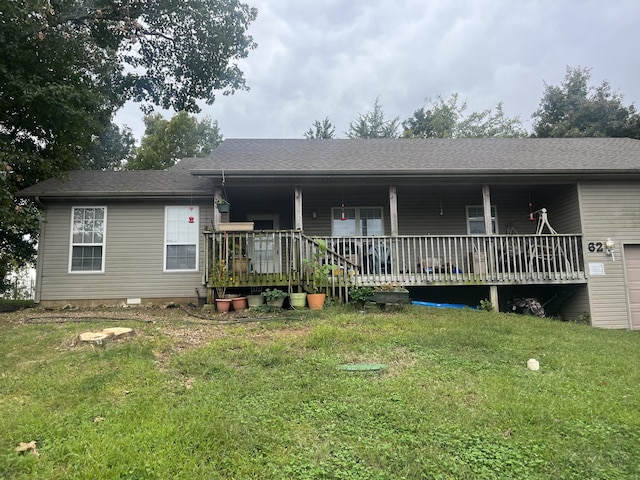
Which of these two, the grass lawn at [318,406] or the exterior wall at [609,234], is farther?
the exterior wall at [609,234]

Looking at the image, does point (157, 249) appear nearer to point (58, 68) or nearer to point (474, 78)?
point (58, 68)

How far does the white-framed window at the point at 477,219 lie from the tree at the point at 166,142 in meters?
19.1

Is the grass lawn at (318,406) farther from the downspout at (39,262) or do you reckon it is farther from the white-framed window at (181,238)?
the downspout at (39,262)

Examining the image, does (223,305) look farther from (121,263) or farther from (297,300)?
(121,263)

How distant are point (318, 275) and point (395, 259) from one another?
76.9 inches

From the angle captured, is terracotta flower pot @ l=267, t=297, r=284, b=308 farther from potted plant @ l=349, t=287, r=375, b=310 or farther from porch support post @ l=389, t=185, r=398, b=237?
porch support post @ l=389, t=185, r=398, b=237

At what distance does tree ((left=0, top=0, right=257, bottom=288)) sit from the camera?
9227mm

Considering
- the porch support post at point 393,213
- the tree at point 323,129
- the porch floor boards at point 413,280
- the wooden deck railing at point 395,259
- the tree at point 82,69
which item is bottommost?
the porch floor boards at point 413,280

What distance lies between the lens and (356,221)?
11.2m

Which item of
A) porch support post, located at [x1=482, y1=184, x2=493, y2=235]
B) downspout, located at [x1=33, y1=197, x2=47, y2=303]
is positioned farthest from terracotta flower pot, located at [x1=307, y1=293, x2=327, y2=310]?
downspout, located at [x1=33, y1=197, x2=47, y2=303]

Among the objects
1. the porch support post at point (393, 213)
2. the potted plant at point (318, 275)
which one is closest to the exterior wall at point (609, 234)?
the porch support post at point (393, 213)

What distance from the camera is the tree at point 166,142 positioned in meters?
23.7

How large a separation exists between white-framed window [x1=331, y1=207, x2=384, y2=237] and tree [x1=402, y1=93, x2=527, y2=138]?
63.2ft

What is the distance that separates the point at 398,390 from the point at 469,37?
80.1 feet
